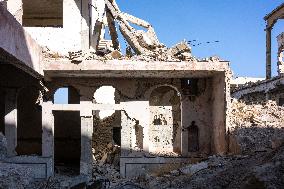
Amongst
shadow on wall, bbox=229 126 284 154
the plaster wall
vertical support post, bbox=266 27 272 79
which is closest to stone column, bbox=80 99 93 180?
the plaster wall

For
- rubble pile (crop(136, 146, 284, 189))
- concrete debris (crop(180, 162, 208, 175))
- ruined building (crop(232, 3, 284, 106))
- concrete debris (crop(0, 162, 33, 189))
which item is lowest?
concrete debris (crop(180, 162, 208, 175))

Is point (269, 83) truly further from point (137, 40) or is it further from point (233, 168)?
point (233, 168)

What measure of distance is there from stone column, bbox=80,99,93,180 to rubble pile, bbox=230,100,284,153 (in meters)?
5.23

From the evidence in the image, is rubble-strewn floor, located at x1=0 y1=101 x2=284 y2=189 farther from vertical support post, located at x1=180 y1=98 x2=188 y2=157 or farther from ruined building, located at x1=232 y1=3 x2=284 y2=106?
ruined building, located at x1=232 y1=3 x2=284 y2=106

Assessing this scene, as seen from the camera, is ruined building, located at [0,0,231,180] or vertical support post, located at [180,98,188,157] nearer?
ruined building, located at [0,0,231,180]

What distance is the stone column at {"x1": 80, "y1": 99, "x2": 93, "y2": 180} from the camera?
13.7 metres

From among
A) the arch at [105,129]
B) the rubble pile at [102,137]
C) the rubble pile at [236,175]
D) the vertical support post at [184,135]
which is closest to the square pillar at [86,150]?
the rubble pile at [236,175]

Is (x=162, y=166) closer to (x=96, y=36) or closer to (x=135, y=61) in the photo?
(x=135, y=61)

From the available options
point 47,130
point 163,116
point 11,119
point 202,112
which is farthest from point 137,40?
point 163,116

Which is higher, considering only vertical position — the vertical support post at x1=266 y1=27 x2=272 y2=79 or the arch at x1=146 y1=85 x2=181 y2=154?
the vertical support post at x1=266 y1=27 x2=272 y2=79

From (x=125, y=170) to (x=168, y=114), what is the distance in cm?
1009

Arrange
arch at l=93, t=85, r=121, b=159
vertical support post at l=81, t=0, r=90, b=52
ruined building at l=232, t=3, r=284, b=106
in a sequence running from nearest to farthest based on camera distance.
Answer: vertical support post at l=81, t=0, r=90, b=52 → arch at l=93, t=85, r=121, b=159 → ruined building at l=232, t=3, r=284, b=106

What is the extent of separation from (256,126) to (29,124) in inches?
404

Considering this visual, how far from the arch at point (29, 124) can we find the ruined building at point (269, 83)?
44.2ft
